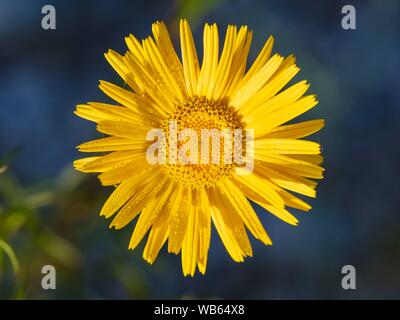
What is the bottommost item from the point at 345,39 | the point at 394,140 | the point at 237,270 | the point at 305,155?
the point at 237,270

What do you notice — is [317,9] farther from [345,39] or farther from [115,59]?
[115,59]

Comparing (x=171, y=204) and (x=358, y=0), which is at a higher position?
(x=358, y=0)

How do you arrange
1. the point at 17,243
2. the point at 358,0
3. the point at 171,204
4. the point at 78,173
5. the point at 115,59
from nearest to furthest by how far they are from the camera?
the point at 115,59 → the point at 171,204 → the point at 78,173 → the point at 17,243 → the point at 358,0

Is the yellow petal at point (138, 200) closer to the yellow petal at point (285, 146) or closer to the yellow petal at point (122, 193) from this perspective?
the yellow petal at point (122, 193)

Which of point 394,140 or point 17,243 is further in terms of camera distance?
point 394,140

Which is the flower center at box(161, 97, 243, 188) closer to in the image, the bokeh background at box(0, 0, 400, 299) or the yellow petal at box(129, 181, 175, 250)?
the yellow petal at box(129, 181, 175, 250)

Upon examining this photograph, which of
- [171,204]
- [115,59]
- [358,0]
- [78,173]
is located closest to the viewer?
[115,59]

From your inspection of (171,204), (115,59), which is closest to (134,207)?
(171,204)
